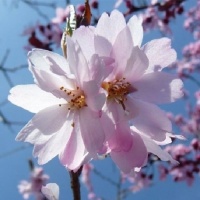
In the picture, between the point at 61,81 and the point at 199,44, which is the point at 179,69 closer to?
the point at 199,44

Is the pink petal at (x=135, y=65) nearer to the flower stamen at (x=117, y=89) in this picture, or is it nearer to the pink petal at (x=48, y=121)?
the flower stamen at (x=117, y=89)

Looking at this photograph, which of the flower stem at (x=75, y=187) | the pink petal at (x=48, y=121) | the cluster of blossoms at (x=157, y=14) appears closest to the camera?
the flower stem at (x=75, y=187)

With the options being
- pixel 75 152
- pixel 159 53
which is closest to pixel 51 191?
pixel 75 152

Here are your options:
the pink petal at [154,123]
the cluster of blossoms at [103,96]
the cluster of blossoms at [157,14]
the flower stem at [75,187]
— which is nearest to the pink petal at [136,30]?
the cluster of blossoms at [103,96]

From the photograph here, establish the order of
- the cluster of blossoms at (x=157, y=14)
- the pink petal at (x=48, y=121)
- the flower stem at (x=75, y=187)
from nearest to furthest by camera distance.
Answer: the flower stem at (x=75, y=187) → the pink petal at (x=48, y=121) → the cluster of blossoms at (x=157, y=14)

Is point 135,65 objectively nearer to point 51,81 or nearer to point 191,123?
point 51,81

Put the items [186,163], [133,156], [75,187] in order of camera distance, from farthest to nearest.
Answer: [186,163], [133,156], [75,187]

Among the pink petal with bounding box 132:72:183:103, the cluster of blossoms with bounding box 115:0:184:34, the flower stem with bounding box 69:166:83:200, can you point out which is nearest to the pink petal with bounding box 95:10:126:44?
the pink petal with bounding box 132:72:183:103
